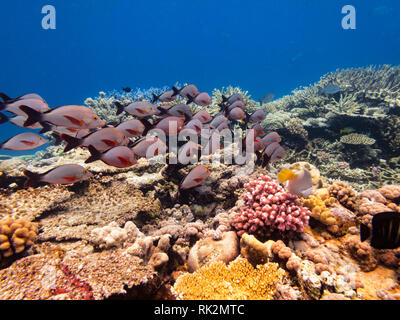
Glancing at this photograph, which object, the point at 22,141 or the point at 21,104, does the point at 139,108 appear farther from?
the point at 22,141

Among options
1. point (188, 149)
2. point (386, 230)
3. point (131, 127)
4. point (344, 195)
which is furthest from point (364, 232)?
point (131, 127)

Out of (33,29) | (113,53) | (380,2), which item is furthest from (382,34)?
(33,29)

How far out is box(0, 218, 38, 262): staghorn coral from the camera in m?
2.60

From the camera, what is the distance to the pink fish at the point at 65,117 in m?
2.68

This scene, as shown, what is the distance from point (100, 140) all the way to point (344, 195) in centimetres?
438

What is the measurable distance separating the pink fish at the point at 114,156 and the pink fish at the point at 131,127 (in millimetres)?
873

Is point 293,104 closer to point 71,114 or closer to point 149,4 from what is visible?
point 71,114

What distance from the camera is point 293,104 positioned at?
10.9 metres

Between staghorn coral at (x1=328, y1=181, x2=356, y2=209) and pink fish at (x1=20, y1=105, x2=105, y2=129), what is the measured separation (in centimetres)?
452

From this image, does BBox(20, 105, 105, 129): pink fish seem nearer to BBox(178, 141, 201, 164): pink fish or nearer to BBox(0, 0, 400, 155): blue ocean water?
BBox(178, 141, 201, 164): pink fish

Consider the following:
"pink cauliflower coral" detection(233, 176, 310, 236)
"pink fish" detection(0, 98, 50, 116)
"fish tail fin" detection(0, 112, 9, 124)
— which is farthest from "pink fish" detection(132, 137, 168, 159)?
"fish tail fin" detection(0, 112, 9, 124)

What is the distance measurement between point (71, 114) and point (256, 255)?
11.0 ft

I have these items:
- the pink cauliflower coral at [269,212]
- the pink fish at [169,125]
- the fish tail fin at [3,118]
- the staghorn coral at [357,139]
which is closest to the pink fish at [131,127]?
the pink fish at [169,125]

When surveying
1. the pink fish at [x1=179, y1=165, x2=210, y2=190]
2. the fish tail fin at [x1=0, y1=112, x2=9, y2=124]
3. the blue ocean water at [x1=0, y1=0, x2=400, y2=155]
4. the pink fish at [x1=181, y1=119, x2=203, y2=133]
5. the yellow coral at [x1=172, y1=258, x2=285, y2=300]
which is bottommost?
the yellow coral at [x1=172, y1=258, x2=285, y2=300]
